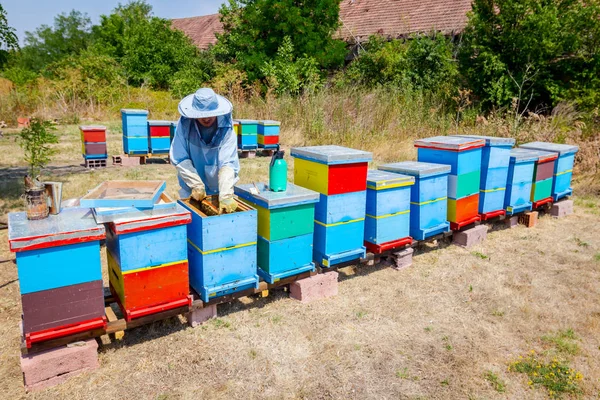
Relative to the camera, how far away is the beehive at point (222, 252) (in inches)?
125

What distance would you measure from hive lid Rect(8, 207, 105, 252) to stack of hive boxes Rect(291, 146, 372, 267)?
5.93ft

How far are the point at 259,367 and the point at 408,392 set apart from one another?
3.25ft

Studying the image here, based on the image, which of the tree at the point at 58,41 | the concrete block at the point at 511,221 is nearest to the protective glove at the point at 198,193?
the concrete block at the point at 511,221

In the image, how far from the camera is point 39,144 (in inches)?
211

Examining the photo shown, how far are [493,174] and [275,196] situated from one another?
3053 millimetres

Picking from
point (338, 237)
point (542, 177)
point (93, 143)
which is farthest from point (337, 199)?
point (93, 143)

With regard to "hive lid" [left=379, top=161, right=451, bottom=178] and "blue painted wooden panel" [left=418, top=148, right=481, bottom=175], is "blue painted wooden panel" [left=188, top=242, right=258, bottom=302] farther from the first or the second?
"blue painted wooden panel" [left=418, top=148, right=481, bottom=175]

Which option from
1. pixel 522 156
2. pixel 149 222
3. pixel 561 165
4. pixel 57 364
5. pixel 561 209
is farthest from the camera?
pixel 561 209

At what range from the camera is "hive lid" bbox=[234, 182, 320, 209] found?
11.1 feet

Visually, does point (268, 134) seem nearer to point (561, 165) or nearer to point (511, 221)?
point (511, 221)

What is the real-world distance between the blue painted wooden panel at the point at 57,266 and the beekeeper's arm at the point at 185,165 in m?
1.08

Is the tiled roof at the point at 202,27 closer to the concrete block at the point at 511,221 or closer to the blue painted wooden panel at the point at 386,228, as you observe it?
the concrete block at the point at 511,221

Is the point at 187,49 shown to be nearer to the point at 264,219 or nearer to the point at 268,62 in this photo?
the point at 268,62

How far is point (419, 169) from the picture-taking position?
172 inches
